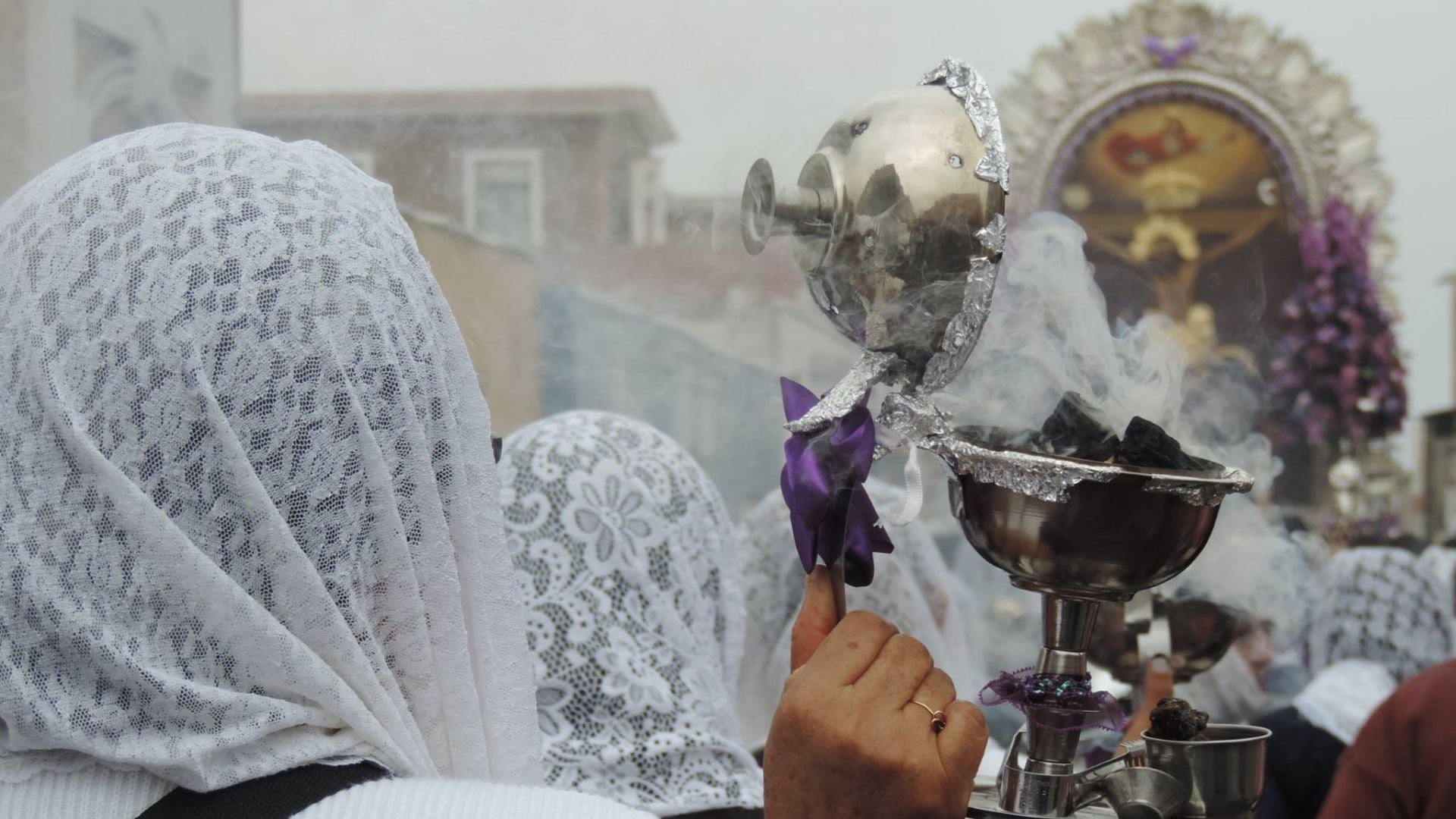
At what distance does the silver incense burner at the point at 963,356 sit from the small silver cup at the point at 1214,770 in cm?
3

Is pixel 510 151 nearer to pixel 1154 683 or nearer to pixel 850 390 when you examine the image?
pixel 1154 683

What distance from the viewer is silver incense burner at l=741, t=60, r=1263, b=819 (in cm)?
96

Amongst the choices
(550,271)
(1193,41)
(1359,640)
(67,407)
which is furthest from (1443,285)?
(67,407)

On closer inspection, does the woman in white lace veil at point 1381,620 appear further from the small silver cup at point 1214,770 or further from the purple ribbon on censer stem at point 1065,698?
the purple ribbon on censer stem at point 1065,698

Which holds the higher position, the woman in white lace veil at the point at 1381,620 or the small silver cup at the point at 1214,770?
the small silver cup at the point at 1214,770

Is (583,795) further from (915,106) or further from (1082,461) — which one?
(915,106)

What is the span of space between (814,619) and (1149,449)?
28 cm

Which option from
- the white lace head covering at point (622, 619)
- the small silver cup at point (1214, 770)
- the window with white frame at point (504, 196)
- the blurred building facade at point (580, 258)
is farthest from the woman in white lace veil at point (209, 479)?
the window with white frame at point (504, 196)

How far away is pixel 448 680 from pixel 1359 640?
2.81 m

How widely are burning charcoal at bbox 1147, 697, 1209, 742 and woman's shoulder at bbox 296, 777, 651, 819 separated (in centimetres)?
47

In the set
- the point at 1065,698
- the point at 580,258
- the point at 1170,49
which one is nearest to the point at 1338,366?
the point at 1170,49

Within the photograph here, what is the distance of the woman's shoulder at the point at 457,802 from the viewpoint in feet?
2.76

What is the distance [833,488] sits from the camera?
1.00m

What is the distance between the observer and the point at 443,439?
0.96 metres
